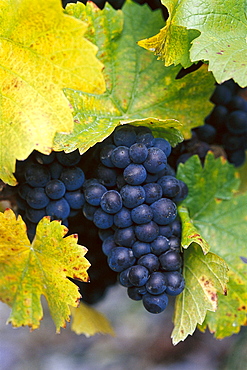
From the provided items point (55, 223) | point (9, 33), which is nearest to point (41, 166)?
point (55, 223)

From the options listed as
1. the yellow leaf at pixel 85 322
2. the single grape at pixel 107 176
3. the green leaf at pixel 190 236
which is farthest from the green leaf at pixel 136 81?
the yellow leaf at pixel 85 322

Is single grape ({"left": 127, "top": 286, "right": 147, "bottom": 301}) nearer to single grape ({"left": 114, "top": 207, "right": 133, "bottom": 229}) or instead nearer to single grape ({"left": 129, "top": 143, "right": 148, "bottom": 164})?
single grape ({"left": 114, "top": 207, "right": 133, "bottom": 229})

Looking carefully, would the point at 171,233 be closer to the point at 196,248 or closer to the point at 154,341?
the point at 196,248

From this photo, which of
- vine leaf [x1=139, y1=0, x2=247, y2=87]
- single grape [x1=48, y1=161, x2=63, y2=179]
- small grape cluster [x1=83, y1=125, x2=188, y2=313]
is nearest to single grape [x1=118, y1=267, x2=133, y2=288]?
small grape cluster [x1=83, y1=125, x2=188, y2=313]

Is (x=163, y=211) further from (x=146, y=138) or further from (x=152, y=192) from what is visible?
(x=146, y=138)

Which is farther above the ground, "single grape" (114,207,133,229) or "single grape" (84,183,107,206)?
"single grape" (84,183,107,206)

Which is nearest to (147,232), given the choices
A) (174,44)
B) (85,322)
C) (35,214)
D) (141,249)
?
(141,249)
